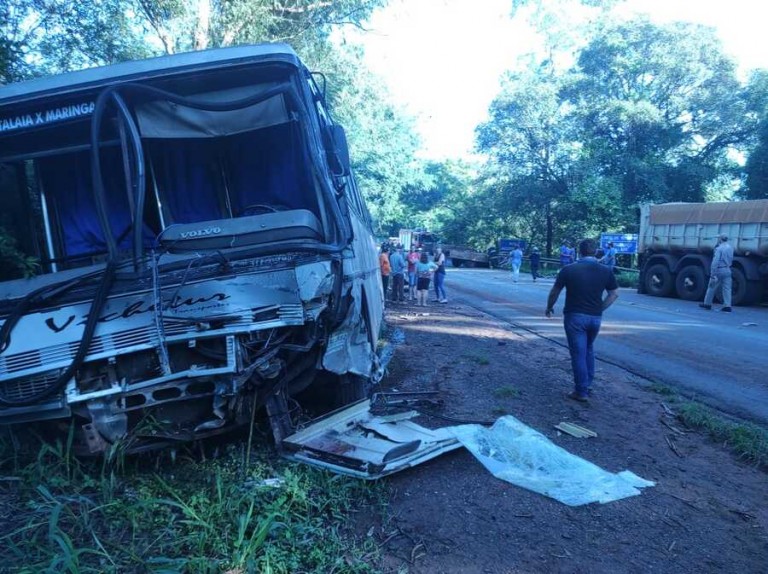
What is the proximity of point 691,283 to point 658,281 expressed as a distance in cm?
134

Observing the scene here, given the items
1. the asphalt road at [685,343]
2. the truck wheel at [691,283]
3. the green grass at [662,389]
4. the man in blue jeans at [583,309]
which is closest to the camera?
the man in blue jeans at [583,309]

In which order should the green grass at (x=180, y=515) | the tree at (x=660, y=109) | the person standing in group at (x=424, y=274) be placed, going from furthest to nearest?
the tree at (x=660, y=109) < the person standing in group at (x=424, y=274) < the green grass at (x=180, y=515)

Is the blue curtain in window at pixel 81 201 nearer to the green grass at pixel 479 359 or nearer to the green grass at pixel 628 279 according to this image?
the green grass at pixel 479 359

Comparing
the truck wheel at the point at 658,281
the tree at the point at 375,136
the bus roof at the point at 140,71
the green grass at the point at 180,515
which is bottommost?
the truck wheel at the point at 658,281

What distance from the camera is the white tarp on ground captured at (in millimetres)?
3451

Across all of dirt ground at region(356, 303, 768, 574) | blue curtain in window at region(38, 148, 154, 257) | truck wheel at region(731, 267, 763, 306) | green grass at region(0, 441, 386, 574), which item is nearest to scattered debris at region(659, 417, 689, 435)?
dirt ground at region(356, 303, 768, 574)

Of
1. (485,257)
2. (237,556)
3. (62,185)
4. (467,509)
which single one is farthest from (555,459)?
(485,257)

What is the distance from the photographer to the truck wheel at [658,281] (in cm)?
1604

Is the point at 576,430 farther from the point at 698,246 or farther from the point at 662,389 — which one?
the point at 698,246

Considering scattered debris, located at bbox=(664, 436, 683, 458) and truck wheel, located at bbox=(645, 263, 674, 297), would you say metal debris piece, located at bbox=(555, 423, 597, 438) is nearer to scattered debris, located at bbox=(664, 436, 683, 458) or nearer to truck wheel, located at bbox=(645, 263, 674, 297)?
scattered debris, located at bbox=(664, 436, 683, 458)

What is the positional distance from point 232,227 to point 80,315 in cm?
111

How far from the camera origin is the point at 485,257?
35.8m

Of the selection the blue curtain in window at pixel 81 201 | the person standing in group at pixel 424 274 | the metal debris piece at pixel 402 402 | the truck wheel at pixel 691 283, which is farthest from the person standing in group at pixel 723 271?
the blue curtain in window at pixel 81 201

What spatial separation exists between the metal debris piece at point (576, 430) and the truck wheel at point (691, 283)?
1222 centimetres
